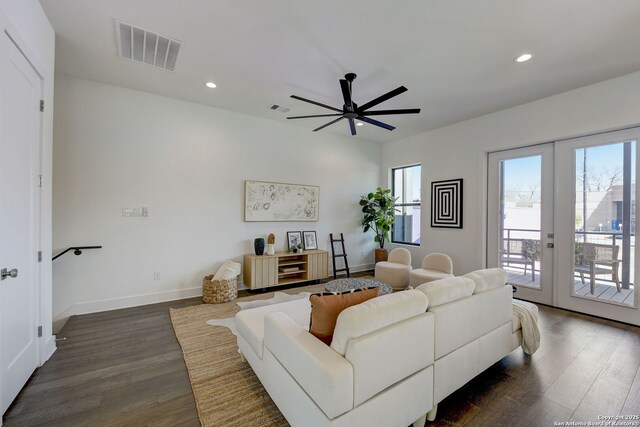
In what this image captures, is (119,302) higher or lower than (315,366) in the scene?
lower

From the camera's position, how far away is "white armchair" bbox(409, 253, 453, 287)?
4.07 meters

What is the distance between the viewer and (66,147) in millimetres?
3400

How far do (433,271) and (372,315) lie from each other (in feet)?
10.7

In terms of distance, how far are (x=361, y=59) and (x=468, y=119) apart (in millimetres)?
2884

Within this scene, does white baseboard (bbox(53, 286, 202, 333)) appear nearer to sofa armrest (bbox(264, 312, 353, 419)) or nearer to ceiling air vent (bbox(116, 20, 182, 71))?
sofa armrest (bbox(264, 312, 353, 419))

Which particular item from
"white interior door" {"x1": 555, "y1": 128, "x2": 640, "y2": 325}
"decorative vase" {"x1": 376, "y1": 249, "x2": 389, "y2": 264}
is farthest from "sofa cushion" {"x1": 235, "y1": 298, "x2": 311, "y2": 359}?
"white interior door" {"x1": 555, "y1": 128, "x2": 640, "y2": 325}

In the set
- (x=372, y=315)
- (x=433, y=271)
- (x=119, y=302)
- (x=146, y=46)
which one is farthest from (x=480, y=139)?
(x=119, y=302)

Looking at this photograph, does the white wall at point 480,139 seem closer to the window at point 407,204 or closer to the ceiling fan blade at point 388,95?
the window at point 407,204

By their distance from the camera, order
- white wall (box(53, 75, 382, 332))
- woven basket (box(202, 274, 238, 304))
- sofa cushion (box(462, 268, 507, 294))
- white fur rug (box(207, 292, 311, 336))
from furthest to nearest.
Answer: woven basket (box(202, 274, 238, 304))
white wall (box(53, 75, 382, 332))
white fur rug (box(207, 292, 311, 336))
sofa cushion (box(462, 268, 507, 294))

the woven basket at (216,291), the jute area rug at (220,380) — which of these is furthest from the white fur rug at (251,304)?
the woven basket at (216,291)

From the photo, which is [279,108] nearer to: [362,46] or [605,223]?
[362,46]

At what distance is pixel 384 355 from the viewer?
1449 millimetres

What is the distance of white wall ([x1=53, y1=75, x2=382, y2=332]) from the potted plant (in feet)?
5.68

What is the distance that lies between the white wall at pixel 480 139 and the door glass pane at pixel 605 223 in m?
0.41
